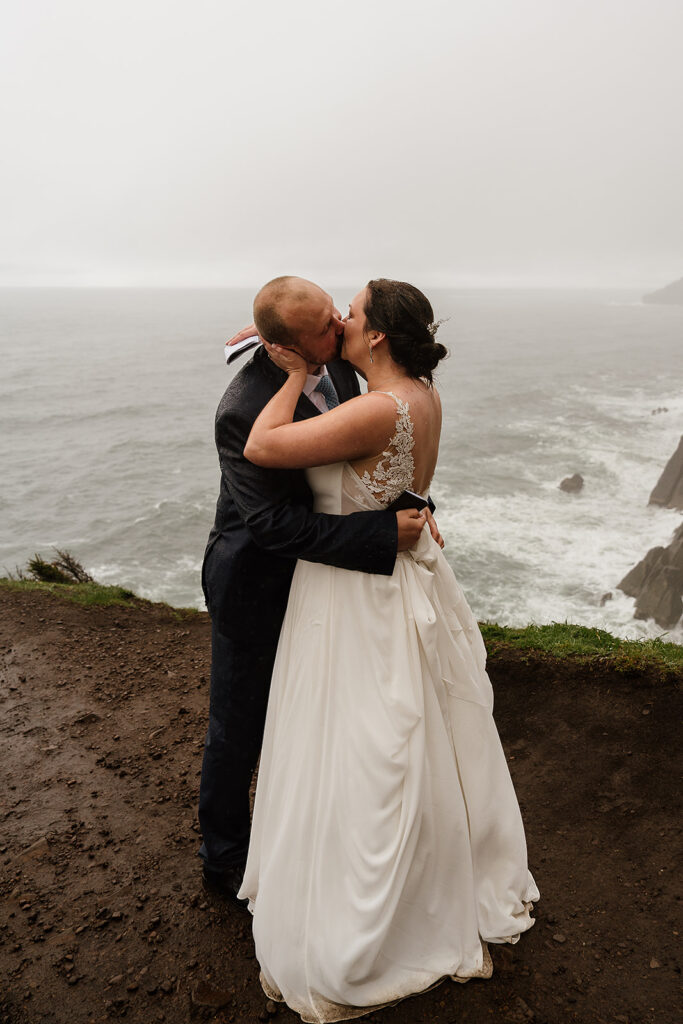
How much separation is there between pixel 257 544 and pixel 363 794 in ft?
4.09

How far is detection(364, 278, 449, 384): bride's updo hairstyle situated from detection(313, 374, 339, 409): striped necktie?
0.50 metres

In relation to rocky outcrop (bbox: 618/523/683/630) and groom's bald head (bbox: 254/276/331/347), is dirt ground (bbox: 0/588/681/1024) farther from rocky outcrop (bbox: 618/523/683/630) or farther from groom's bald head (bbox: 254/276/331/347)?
rocky outcrop (bbox: 618/523/683/630)

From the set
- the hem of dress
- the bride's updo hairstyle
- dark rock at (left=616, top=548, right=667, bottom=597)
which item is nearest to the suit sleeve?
the bride's updo hairstyle

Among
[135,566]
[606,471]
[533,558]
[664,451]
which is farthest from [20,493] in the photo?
[664,451]

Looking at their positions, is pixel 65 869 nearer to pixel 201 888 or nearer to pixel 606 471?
pixel 201 888

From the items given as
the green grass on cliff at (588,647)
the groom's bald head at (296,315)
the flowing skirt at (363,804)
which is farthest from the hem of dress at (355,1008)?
the groom's bald head at (296,315)

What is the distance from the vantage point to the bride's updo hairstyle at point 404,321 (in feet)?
9.62

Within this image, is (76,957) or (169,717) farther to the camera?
(169,717)

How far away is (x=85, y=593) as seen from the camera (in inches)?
355

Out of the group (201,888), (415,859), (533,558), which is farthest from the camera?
(533,558)

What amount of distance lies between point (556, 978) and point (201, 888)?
2026mm

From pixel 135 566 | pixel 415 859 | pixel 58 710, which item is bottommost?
pixel 135 566

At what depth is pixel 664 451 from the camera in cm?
4044

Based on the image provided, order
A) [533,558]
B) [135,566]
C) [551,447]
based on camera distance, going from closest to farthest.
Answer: [533,558] < [135,566] < [551,447]
